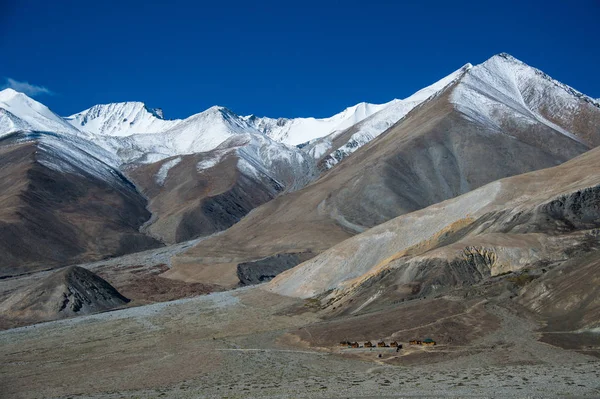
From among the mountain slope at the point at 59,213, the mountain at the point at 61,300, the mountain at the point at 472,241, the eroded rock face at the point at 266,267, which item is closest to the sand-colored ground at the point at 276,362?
the mountain at the point at 472,241

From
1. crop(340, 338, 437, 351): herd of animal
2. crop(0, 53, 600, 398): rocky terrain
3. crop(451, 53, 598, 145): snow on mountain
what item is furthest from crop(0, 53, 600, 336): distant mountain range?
crop(340, 338, 437, 351): herd of animal

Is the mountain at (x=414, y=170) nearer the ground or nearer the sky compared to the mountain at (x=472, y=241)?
nearer the sky

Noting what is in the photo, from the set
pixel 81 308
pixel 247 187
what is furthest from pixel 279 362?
pixel 247 187

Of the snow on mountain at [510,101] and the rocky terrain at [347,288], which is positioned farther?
the snow on mountain at [510,101]

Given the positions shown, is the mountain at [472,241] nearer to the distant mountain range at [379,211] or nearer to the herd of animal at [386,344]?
the distant mountain range at [379,211]

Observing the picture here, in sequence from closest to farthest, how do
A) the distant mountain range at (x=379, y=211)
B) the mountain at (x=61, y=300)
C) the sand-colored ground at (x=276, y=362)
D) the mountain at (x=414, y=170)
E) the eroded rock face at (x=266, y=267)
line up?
1. the sand-colored ground at (x=276, y=362)
2. the distant mountain range at (x=379, y=211)
3. the mountain at (x=61, y=300)
4. the eroded rock face at (x=266, y=267)
5. the mountain at (x=414, y=170)

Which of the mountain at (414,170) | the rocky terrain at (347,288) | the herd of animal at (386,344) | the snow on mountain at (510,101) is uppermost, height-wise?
the snow on mountain at (510,101)

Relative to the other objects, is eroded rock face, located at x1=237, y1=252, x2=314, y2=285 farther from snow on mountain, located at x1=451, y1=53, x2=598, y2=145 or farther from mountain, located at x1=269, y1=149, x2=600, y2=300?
snow on mountain, located at x1=451, y1=53, x2=598, y2=145
